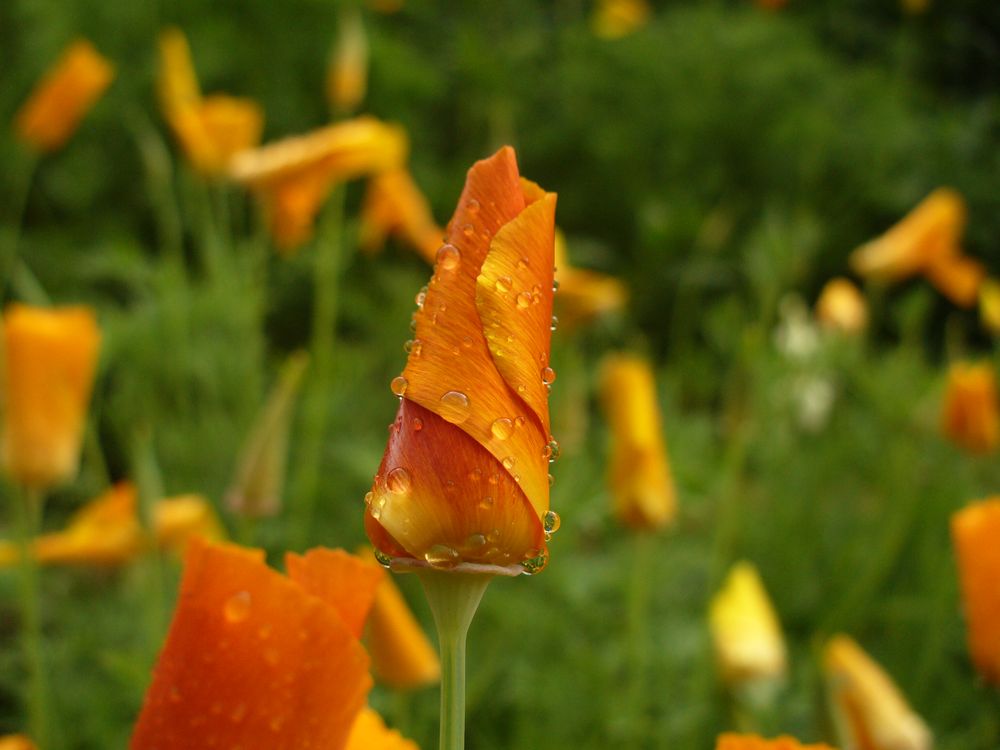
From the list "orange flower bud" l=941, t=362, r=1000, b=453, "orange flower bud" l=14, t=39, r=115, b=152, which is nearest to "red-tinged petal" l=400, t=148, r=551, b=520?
"orange flower bud" l=941, t=362, r=1000, b=453

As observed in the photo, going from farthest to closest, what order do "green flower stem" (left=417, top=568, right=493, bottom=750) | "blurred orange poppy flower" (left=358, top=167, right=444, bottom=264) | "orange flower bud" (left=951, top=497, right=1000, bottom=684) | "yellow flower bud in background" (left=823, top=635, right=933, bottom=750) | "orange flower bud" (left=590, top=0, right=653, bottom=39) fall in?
"orange flower bud" (left=590, top=0, right=653, bottom=39)
"blurred orange poppy flower" (left=358, top=167, right=444, bottom=264)
"yellow flower bud in background" (left=823, top=635, right=933, bottom=750)
"orange flower bud" (left=951, top=497, right=1000, bottom=684)
"green flower stem" (left=417, top=568, right=493, bottom=750)

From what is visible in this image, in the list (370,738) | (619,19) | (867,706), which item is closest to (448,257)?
(370,738)

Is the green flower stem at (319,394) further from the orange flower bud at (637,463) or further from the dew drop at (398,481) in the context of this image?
the dew drop at (398,481)

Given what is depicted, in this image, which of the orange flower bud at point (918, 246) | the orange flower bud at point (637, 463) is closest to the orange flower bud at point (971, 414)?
the orange flower bud at point (918, 246)

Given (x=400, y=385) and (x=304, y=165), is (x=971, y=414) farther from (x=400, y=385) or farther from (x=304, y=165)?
(x=400, y=385)

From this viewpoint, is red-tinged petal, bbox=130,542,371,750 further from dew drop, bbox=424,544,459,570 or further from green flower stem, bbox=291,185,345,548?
green flower stem, bbox=291,185,345,548

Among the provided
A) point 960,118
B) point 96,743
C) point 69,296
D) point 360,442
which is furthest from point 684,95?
point 96,743

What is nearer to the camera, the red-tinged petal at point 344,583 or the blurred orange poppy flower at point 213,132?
the red-tinged petal at point 344,583
